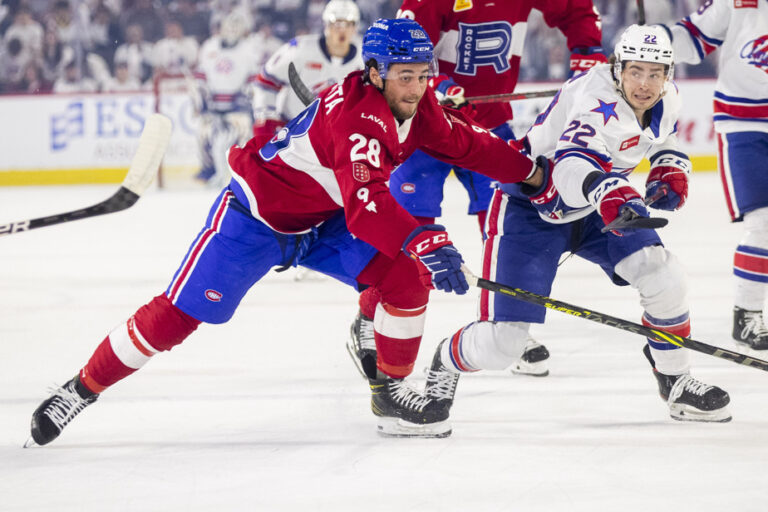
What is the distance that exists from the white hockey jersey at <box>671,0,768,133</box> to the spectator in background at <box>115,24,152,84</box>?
6.82 meters

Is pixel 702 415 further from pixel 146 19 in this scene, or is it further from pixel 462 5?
pixel 146 19

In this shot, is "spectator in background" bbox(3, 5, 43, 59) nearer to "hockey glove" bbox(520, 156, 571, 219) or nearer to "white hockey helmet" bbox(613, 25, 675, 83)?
"hockey glove" bbox(520, 156, 571, 219)

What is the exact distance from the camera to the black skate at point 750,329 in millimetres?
3359

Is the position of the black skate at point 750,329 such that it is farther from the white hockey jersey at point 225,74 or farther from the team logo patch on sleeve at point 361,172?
the white hockey jersey at point 225,74

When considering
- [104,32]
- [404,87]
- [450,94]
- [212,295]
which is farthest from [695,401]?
[104,32]

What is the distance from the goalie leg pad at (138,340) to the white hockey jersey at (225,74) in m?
6.47

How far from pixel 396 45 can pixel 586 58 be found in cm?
149

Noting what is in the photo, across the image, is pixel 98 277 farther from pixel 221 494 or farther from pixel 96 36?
pixel 96 36

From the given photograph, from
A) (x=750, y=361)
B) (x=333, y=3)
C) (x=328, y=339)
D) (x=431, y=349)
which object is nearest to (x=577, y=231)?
(x=750, y=361)

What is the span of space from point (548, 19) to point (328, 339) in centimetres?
141

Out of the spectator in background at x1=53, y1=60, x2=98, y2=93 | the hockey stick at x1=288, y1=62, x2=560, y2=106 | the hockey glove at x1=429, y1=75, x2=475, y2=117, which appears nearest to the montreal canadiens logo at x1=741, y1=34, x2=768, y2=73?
the hockey stick at x1=288, y1=62, x2=560, y2=106

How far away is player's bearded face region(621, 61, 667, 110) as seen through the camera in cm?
249

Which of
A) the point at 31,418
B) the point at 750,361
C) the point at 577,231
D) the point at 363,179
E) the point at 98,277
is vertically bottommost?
the point at 98,277

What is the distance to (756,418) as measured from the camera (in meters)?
2.68
